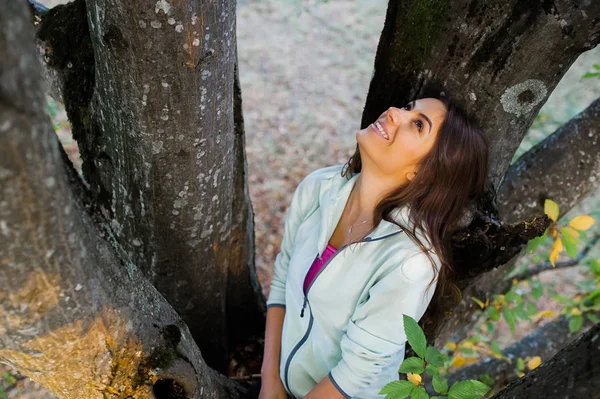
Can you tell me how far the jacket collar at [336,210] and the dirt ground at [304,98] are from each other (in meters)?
2.76

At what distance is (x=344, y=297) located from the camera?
178cm

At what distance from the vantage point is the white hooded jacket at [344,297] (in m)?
1.65

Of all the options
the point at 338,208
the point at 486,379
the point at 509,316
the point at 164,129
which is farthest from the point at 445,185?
the point at 486,379

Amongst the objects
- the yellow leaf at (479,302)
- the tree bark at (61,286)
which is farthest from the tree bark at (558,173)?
the tree bark at (61,286)

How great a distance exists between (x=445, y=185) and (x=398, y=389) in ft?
2.44

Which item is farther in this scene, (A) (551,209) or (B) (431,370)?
(A) (551,209)

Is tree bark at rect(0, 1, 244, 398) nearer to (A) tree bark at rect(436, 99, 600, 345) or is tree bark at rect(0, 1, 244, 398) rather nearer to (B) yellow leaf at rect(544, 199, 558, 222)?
(B) yellow leaf at rect(544, 199, 558, 222)

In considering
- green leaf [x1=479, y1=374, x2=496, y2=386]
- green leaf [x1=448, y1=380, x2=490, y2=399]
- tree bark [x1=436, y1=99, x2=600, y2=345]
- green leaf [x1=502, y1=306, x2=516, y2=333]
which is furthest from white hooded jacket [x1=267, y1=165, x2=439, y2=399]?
green leaf [x1=479, y1=374, x2=496, y2=386]

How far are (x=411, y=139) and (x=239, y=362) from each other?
171cm

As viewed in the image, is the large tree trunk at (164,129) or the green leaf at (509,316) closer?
the large tree trunk at (164,129)

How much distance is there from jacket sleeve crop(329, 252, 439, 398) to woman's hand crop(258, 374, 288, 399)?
429 mm

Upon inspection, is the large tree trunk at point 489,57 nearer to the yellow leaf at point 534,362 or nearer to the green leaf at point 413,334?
the green leaf at point 413,334

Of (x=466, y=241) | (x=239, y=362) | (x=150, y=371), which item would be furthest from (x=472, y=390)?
(x=239, y=362)

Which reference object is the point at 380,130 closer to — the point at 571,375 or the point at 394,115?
the point at 394,115
